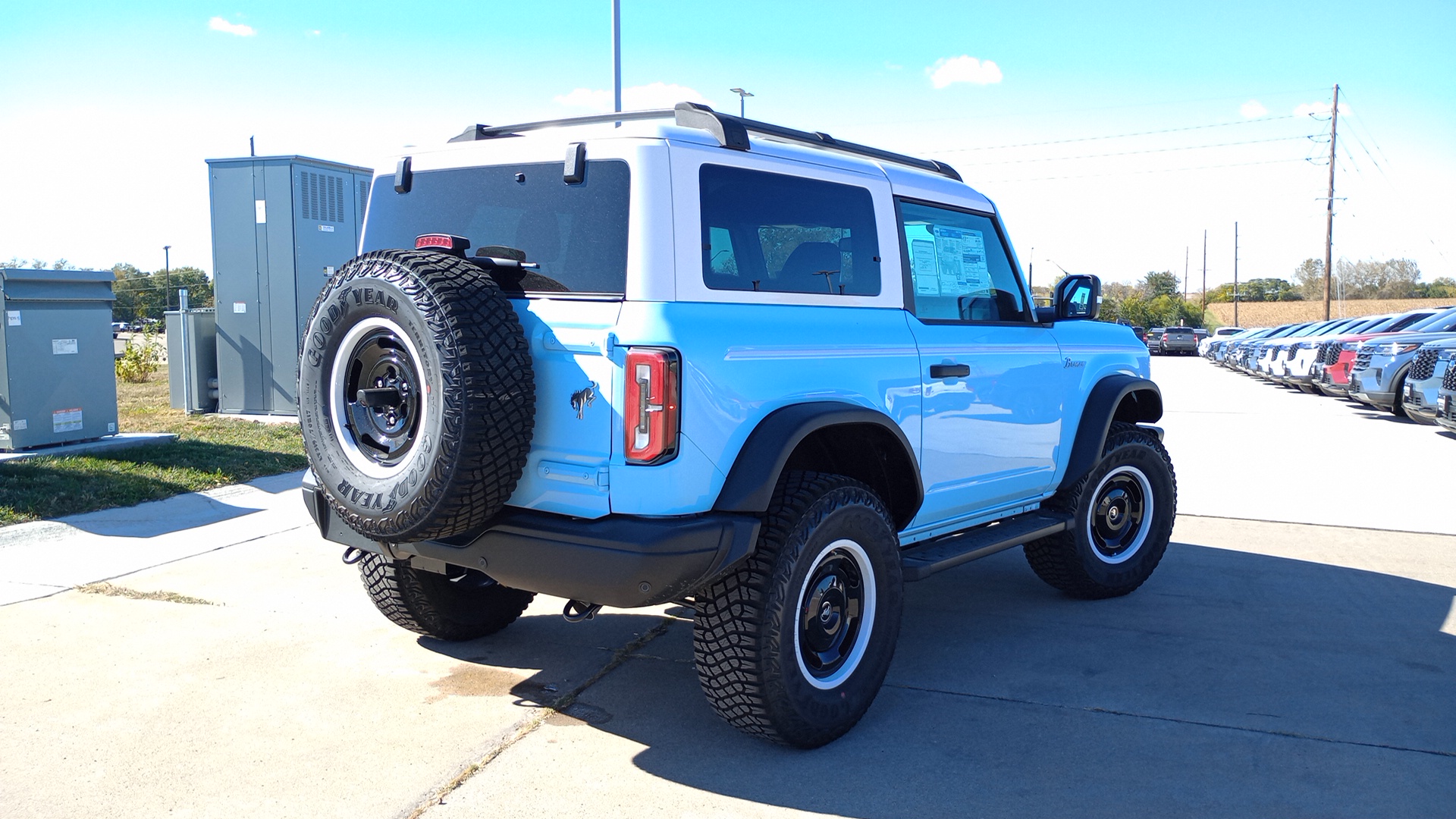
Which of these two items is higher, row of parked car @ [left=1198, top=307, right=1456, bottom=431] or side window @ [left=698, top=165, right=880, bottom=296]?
side window @ [left=698, top=165, right=880, bottom=296]

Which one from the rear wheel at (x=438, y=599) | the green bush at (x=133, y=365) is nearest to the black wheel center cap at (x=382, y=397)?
the rear wheel at (x=438, y=599)

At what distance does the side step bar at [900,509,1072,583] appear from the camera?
432 cm

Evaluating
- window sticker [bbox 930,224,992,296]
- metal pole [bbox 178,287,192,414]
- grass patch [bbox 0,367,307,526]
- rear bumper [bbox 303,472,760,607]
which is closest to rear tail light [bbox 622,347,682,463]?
rear bumper [bbox 303,472,760,607]

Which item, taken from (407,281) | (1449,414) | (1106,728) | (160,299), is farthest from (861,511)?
(160,299)

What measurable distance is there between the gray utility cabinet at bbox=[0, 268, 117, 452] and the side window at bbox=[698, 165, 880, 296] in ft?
23.5

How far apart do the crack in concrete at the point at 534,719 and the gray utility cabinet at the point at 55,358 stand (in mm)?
6279

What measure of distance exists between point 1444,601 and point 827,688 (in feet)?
13.0

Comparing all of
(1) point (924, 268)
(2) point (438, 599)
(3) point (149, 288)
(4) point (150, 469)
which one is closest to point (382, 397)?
(2) point (438, 599)

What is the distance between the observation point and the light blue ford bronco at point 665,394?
3.33m

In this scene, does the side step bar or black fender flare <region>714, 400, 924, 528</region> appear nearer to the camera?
black fender flare <region>714, 400, 924, 528</region>

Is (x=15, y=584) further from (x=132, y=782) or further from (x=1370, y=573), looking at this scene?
(x=1370, y=573)

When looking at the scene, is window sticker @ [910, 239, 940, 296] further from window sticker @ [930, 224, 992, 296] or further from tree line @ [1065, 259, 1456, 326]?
tree line @ [1065, 259, 1456, 326]

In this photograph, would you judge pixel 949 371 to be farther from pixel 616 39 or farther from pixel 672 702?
pixel 616 39

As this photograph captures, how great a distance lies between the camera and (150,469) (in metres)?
8.54
